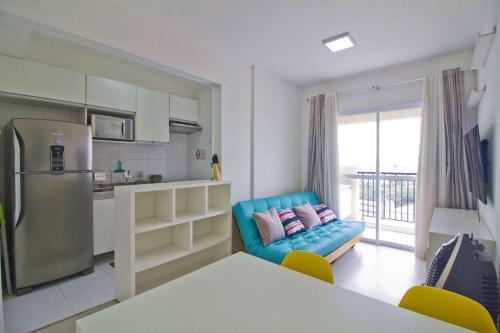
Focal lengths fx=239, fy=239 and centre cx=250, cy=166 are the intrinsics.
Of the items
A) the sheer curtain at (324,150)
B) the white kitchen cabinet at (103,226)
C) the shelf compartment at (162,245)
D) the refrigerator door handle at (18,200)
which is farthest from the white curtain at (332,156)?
the refrigerator door handle at (18,200)

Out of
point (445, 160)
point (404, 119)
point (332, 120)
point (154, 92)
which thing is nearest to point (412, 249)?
point (445, 160)

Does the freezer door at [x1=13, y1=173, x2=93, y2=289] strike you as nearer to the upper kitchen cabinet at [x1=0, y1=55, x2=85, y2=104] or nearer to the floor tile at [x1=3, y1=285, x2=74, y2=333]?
the floor tile at [x1=3, y1=285, x2=74, y2=333]

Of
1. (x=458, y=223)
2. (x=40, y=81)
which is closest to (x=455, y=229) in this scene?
(x=458, y=223)

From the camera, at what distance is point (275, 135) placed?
3846mm

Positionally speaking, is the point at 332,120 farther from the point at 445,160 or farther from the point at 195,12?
the point at 195,12

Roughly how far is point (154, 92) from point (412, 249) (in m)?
4.27

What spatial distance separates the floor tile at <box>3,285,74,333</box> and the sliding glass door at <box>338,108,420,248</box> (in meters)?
3.76

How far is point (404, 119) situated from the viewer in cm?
352

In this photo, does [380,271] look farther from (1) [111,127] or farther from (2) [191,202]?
(1) [111,127]

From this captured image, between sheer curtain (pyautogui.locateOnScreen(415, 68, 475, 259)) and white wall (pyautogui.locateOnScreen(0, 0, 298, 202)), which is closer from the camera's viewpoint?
white wall (pyautogui.locateOnScreen(0, 0, 298, 202))

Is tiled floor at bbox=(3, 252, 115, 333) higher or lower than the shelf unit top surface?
lower

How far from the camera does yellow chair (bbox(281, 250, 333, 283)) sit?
1351mm

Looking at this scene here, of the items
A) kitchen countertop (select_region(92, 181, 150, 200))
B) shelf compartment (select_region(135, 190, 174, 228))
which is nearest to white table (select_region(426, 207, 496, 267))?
shelf compartment (select_region(135, 190, 174, 228))

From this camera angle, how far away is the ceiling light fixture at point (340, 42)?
2.57 metres
